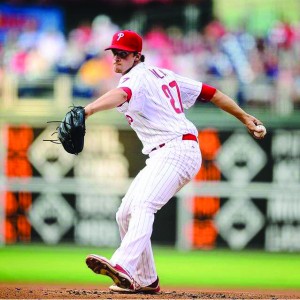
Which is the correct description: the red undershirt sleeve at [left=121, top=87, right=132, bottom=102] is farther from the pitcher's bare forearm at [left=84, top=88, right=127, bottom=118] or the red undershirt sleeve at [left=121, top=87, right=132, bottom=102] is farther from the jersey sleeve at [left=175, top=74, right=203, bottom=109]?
the jersey sleeve at [left=175, top=74, right=203, bottom=109]

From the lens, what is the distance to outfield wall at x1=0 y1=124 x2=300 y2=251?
39.7 ft

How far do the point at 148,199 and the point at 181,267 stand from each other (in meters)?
5.28

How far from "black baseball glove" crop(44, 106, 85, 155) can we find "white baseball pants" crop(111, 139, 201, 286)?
53 cm

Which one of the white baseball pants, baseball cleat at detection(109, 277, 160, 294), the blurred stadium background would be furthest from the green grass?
the white baseball pants

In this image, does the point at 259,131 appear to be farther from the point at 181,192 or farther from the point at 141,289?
the point at 181,192

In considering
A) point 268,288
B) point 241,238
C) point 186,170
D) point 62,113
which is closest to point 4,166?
point 62,113

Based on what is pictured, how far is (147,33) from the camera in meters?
14.5

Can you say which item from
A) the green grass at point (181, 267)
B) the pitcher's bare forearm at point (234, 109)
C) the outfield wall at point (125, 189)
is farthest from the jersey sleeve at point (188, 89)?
the outfield wall at point (125, 189)

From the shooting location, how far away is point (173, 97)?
20.2ft

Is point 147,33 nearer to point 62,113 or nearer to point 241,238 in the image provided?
point 62,113

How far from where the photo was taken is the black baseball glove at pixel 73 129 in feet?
18.6

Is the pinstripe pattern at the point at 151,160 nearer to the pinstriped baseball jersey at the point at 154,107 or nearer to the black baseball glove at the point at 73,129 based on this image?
the pinstriped baseball jersey at the point at 154,107

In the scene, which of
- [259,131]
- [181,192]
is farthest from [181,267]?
[259,131]

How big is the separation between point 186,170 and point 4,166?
6590 millimetres
